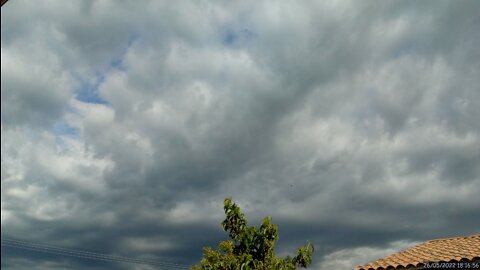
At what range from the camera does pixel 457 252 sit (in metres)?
15.9

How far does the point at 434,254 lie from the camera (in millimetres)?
16641

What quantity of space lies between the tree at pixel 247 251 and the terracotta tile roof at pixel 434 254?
3.19m

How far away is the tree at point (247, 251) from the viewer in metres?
14.9

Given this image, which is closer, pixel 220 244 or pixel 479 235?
pixel 220 244

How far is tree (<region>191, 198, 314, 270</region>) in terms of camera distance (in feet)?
48.8

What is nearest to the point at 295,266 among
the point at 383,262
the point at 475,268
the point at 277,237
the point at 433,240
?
the point at 277,237

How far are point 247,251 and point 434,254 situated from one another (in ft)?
24.4

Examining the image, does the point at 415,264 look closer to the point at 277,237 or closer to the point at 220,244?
the point at 277,237

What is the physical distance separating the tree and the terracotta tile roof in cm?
319

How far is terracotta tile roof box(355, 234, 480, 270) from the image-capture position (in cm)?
1519

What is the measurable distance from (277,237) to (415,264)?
199 inches

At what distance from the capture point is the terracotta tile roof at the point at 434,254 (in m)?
15.2

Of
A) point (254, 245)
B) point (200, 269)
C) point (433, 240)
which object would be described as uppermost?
point (433, 240)

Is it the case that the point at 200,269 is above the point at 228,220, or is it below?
below
